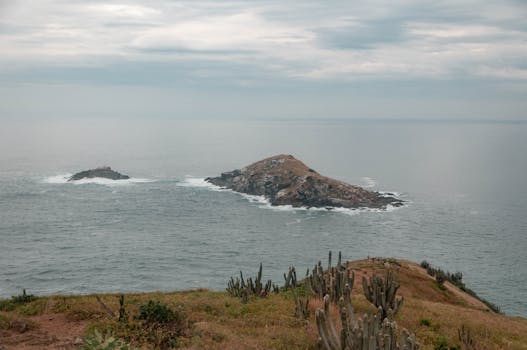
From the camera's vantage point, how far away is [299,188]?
12594 cm

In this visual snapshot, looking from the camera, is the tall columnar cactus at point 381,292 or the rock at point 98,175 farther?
the rock at point 98,175

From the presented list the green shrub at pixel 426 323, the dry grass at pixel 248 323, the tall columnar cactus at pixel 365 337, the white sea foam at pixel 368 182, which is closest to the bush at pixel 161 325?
the dry grass at pixel 248 323

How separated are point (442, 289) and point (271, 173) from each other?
95279 millimetres

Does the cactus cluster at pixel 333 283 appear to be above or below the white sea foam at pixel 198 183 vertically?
below

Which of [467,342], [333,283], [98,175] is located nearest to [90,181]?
[98,175]

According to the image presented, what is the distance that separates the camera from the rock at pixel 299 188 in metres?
123

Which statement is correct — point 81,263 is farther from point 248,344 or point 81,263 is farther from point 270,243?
point 248,344

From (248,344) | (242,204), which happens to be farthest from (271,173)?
(248,344)

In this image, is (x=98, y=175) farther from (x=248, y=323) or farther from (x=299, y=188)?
(x=248, y=323)

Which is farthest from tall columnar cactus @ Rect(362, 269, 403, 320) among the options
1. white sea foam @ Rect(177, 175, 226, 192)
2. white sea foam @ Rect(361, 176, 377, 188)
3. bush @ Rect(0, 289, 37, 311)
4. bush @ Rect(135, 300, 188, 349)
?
white sea foam @ Rect(361, 176, 377, 188)

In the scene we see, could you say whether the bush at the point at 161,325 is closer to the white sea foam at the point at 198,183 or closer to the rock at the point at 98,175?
the white sea foam at the point at 198,183

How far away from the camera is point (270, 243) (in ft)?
296

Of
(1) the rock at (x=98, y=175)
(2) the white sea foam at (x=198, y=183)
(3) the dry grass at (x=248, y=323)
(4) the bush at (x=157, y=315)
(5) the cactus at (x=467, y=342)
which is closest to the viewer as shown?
(3) the dry grass at (x=248, y=323)

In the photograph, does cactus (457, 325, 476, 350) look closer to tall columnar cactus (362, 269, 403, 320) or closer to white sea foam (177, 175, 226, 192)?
tall columnar cactus (362, 269, 403, 320)
